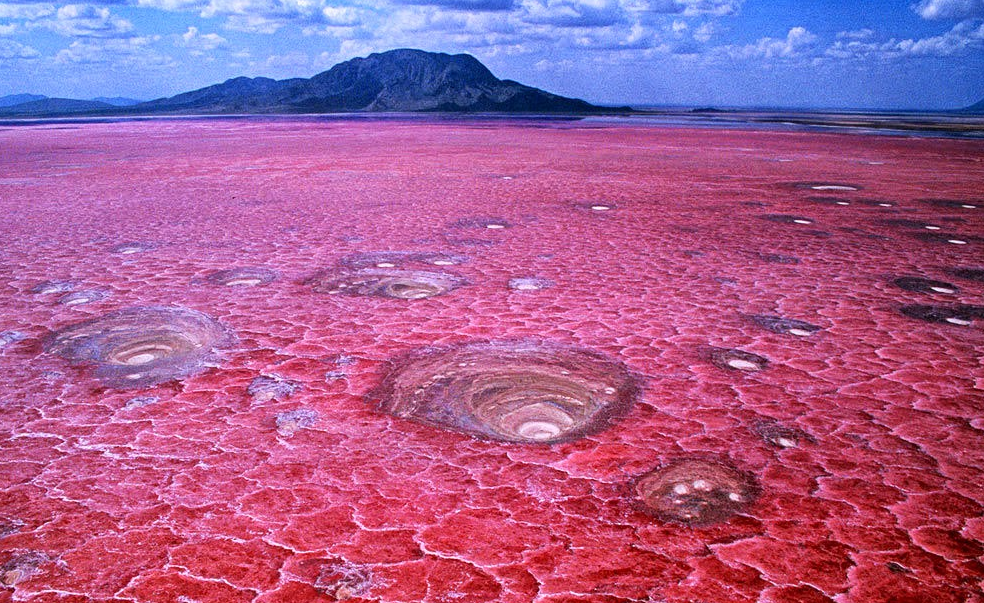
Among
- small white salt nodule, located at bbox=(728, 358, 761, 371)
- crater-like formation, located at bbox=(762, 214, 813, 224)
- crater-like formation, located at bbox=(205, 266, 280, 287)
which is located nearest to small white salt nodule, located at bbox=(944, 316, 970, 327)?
small white salt nodule, located at bbox=(728, 358, 761, 371)

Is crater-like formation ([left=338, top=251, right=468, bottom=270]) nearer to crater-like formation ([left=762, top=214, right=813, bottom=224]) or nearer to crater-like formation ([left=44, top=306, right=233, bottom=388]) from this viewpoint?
crater-like formation ([left=44, top=306, right=233, bottom=388])

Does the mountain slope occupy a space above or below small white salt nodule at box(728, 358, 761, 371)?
above

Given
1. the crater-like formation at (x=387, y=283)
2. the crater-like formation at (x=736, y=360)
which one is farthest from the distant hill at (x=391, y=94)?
the crater-like formation at (x=736, y=360)

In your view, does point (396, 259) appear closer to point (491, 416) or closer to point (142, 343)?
point (142, 343)

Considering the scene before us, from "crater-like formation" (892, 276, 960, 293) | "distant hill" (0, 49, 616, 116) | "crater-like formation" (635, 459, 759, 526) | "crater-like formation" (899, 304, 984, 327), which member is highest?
"distant hill" (0, 49, 616, 116)

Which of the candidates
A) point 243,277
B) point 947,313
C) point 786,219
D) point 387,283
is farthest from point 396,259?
point 786,219

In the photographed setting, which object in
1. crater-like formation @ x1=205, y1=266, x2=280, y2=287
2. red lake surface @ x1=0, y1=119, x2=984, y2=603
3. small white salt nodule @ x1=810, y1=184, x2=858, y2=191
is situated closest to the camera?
red lake surface @ x1=0, y1=119, x2=984, y2=603
